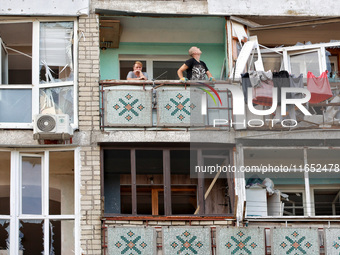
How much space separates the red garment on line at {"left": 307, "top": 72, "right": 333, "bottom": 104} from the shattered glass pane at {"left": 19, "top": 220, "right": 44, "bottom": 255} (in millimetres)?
5463

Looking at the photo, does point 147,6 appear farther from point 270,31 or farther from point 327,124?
point 327,124

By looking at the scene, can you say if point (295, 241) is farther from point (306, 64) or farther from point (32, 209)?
point (32, 209)

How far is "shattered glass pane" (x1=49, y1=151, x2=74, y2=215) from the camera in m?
17.3

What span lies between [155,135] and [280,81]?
8.23 ft

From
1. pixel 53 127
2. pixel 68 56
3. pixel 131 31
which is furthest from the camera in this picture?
pixel 131 31

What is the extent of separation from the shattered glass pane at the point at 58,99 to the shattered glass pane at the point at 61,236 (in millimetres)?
1928

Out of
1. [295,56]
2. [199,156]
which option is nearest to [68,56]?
[199,156]

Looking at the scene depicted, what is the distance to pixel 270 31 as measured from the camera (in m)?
18.7

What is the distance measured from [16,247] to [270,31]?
6.57m

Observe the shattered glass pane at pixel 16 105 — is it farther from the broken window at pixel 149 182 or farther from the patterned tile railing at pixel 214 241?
the patterned tile railing at pixel 214 241

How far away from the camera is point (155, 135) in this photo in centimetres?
1691

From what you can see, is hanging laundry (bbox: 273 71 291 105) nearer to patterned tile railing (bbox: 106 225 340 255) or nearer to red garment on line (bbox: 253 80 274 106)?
red garment on line (bbox: 253 80 274 106)

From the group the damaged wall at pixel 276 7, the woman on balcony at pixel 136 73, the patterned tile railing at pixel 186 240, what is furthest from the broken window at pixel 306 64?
the patterned tile railing at pixel 186 240

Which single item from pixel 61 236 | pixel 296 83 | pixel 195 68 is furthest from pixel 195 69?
pixel 61 236
